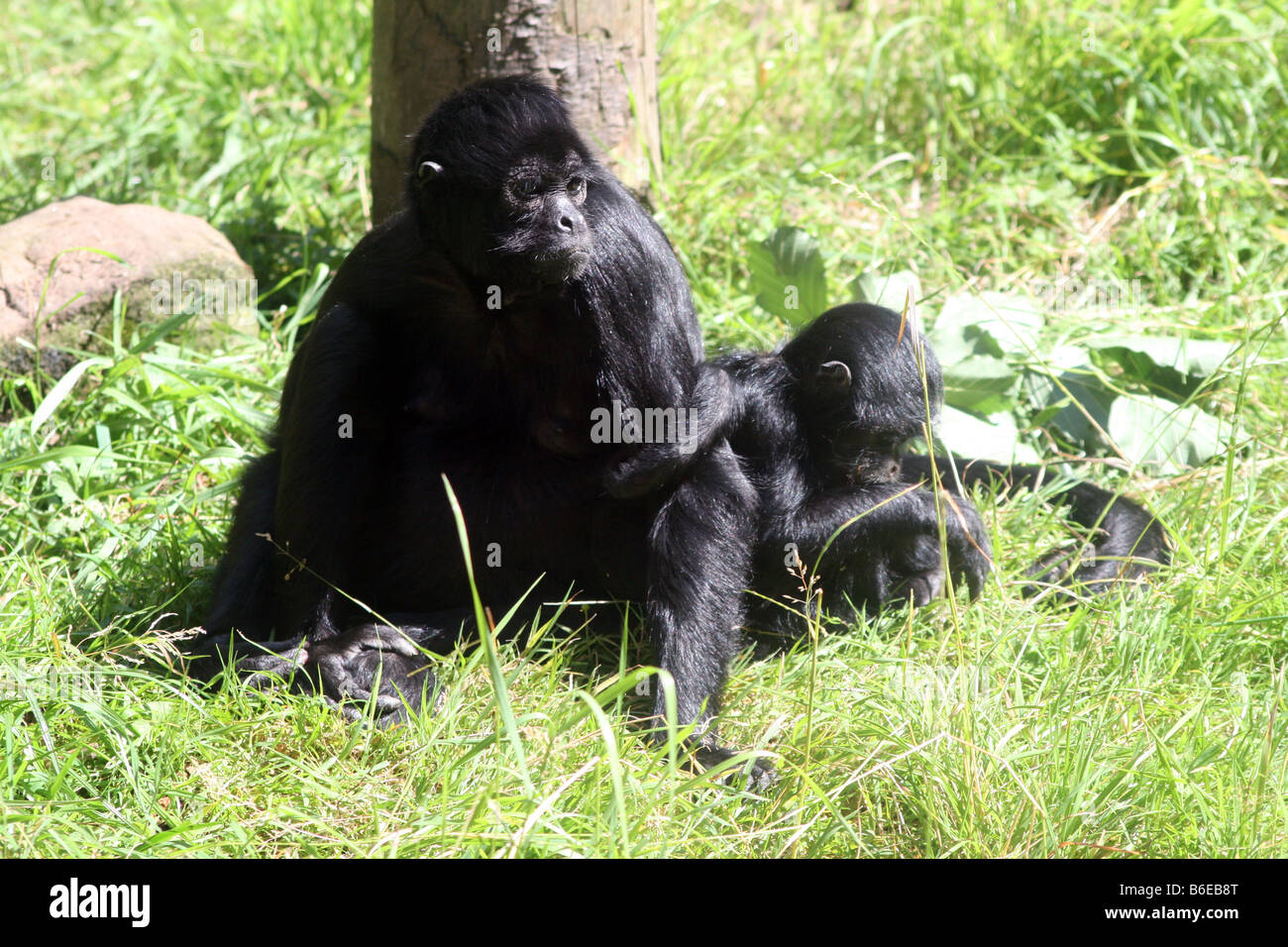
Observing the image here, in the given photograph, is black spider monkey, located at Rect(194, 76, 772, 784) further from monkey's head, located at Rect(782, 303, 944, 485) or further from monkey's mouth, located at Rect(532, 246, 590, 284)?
monkey's head, located at Rect(782, 303, 944, 485)

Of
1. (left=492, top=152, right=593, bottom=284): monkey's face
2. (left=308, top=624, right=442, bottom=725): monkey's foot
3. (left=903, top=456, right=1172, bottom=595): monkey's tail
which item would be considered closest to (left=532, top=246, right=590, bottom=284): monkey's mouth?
(left=492, top=152, right=593, bottom=284): monkey's face

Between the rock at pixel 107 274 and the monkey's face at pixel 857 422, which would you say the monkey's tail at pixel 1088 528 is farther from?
the rock at pixel 107 274

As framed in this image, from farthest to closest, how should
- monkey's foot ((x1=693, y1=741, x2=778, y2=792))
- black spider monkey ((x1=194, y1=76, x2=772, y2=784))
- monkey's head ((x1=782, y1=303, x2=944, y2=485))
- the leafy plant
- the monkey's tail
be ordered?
the leafy plant < the monkey's tail < monkey's head ((x1=782, y1=303, x2=944, y2=485)) < black spider monkey ((x1=194, y1=76, x2=772, y2=784)) < monkey's foot ((x1=693, y1=741, x2=778, y2=792))

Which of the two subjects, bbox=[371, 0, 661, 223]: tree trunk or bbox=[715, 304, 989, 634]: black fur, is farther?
bbox=[371, 0, 661, 223]: tree trunk

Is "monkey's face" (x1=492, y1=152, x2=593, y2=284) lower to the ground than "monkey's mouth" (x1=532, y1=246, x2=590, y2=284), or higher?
higher

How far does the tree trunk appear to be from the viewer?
6.54 meters

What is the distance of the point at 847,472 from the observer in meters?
5.59

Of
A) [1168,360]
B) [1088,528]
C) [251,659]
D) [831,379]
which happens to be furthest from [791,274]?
[251,659]

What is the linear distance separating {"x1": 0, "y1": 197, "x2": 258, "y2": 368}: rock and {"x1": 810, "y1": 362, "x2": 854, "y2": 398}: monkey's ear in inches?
140

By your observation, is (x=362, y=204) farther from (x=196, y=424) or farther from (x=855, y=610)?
(x=855, y=610)

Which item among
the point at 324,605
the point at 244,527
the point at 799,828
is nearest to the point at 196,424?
the point at 244,527

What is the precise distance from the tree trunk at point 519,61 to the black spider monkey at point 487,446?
64.3 inches

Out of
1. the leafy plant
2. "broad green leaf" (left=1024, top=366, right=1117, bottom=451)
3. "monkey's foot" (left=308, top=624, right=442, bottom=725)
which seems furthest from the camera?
"broad green leaf" (left=1024, top=366, right=1117, bottom=451)

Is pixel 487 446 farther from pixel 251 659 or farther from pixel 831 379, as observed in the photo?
pixel 831 379
